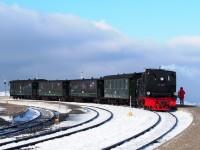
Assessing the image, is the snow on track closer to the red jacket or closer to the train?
the train

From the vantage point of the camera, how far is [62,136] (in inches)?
780

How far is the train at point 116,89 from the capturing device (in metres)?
37.7

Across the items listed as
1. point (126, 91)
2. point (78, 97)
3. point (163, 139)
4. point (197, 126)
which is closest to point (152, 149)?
point (163, 139)

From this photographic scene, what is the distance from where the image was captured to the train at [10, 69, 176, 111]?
37.7 meters

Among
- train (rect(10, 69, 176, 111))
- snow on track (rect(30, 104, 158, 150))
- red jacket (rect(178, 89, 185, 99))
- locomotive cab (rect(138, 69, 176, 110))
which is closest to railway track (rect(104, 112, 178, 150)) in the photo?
snow on track (rect(30, 104, 158, 150))

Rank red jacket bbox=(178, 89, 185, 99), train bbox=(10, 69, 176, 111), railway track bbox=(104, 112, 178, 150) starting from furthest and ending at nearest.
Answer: red jacket bbox=(178, 89, 185, 99) → train bbox=(10, 69, 176, 111) → railway track bbox=(104, 112, 178, 150)

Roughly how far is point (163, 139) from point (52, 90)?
52818mm

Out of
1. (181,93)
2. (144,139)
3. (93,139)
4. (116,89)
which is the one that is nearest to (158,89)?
(181,93)

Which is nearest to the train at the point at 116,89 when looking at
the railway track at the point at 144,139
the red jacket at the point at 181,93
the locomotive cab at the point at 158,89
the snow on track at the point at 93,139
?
the locomotive cab at the point at 158,89

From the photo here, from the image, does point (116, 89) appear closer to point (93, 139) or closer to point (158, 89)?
point (158, 89)

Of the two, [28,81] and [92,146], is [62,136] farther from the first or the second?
[28,81]

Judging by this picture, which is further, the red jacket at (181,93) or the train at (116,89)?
the red jacket at (181,93)

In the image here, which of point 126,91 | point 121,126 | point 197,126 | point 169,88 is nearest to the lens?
point 197,126

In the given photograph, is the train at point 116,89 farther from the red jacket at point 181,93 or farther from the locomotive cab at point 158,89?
the red jacket at point 181,93
